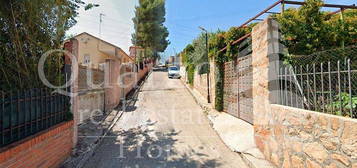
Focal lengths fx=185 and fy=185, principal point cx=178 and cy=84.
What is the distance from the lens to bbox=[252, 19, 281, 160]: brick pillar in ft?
12.3

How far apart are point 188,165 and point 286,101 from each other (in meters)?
2.34

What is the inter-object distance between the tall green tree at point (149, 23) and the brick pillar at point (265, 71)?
26.7 meters

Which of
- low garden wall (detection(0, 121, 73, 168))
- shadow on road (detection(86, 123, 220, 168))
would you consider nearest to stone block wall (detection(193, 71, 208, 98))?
shadow on road (detection(86, 123, 220, 168))

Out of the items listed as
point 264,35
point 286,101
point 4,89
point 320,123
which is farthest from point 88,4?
point 320,123

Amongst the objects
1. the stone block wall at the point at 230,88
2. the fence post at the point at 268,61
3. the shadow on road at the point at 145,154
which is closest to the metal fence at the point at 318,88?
the fence post at the point at 268,61

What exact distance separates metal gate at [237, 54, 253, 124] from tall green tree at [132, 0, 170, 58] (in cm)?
2519

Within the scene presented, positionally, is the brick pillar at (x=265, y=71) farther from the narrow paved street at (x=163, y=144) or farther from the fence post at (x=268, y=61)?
the narrow paved street at (x=163, y=144)

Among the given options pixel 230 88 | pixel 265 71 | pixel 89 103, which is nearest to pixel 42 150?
pixel 89 103

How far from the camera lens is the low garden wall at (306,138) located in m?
2.08

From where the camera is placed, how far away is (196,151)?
4602mm

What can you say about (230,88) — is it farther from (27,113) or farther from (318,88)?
(27,113)

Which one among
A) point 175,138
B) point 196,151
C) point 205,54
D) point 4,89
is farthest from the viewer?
point 205,54

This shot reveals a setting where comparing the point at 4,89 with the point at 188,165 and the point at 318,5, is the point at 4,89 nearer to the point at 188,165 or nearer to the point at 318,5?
the point at 188,165

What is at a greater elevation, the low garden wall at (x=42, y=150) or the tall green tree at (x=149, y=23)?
the tall green tree at (x=149, y=23)
